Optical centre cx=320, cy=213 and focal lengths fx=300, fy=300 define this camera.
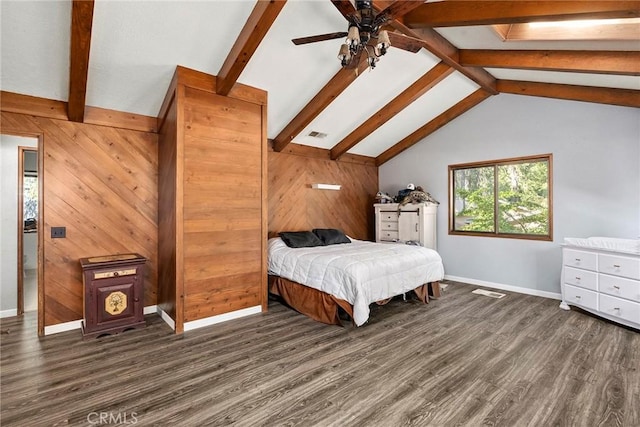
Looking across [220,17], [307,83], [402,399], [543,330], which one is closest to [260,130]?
[307,83]

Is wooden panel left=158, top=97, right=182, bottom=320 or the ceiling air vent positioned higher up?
the ceiling air vent

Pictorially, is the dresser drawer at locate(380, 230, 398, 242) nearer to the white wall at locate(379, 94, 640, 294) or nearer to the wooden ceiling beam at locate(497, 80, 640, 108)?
the white wall at locate(379, 94, 640, 294)

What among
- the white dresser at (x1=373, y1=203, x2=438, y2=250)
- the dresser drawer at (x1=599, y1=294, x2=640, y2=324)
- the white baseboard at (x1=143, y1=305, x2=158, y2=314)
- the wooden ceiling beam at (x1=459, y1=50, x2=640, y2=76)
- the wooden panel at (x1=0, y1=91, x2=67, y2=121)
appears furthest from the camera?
the white dresser at (x1=373, y1=203, x2=438, y2=250)

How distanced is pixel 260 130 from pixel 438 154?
367 centimetres

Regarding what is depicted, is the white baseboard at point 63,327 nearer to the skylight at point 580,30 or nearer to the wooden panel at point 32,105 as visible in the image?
the wooden panel at point 32,105

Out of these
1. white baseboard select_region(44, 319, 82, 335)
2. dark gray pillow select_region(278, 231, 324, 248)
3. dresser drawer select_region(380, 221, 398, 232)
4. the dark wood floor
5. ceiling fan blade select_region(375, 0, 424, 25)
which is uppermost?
ceiling fan blade select_region(375, 0, 424, 25)

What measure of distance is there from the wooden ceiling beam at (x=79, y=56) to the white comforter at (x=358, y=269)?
2.80 m

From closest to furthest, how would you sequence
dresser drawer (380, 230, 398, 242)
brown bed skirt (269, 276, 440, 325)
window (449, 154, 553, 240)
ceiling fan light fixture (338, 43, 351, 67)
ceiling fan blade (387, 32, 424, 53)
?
ceiling fan light fixture (338, 43, 351, 67), ceiling fan blade (387, 32, 424, 53), brown bed skirt (269, 276, 440, 325), window (449, 154, 553, 240), dresser drawer (380, 230, 398, 242)

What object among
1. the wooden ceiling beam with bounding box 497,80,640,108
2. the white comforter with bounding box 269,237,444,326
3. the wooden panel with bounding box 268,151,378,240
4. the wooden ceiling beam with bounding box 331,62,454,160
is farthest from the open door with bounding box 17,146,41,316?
the wooden ceiling beam with bounding box 497,80,640,108

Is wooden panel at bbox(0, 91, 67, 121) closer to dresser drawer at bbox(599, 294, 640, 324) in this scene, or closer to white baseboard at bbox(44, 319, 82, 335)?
white baseboard at bbox(44, 319, 82, 335)

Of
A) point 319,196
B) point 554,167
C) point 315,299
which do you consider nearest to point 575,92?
point 554,167

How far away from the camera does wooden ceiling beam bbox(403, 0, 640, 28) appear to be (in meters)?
2.24

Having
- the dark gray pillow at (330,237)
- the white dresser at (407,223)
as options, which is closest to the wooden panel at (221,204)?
the dark gray pillow at (330,237)

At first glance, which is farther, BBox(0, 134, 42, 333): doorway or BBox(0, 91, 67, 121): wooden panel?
BBox(0, 134, 42, 333): doorway
